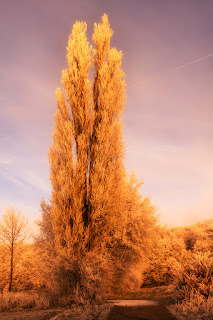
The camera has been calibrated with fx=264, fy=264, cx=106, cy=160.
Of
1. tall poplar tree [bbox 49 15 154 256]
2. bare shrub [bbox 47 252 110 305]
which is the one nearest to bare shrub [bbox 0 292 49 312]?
bare shrub [bbox 47 252 110 305]

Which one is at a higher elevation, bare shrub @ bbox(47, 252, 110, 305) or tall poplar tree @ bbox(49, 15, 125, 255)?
tall poplar tree @ bbox(49, 15, 125, 255)

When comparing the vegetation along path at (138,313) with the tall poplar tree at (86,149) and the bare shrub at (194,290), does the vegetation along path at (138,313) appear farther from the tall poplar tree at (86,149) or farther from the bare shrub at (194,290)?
the tall poplar tree at (86,149)

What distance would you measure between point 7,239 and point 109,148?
10.1 metres

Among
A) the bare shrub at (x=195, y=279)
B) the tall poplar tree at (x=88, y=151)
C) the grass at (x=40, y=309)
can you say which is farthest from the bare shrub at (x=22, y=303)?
the bare shrub at (x=195, y=279)

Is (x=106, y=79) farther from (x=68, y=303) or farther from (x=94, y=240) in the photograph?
(x=68, y=303)

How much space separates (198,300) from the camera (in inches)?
318

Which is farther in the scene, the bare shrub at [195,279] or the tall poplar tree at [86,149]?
the tall poplar tree at [86,149]

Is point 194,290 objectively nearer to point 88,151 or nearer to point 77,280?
point 77,280

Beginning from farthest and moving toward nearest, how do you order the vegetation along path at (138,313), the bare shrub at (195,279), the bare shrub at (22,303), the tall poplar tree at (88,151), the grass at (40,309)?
the tall poplar tree at (88,151) → the bare shrub at (22,303) → the bare shrub at (195,279) → the grass at (40,309) → the vegetation along path at (138,313)

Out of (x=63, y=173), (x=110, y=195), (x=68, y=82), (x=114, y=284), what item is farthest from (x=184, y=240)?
(x=68, y=82)

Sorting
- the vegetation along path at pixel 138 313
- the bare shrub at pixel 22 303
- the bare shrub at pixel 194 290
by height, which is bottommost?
the bare shrub at pixel 22 303

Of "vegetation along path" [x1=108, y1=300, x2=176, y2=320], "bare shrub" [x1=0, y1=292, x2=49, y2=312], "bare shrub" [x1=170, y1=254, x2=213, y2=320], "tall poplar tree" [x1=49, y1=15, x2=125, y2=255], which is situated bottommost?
"bare shrub" [x1=0, y1=292, x2=49, y2=312]

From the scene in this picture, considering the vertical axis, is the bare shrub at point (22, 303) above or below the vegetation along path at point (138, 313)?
below

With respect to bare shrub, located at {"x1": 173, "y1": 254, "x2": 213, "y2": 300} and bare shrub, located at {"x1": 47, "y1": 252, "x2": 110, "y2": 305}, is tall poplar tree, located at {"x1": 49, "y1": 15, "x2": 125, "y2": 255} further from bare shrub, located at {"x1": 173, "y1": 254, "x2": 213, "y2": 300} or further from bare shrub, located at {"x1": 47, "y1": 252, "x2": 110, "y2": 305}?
bare shrub, located at {"x1": 173, "y1": 254, "x2": 213, "y2": 300}
